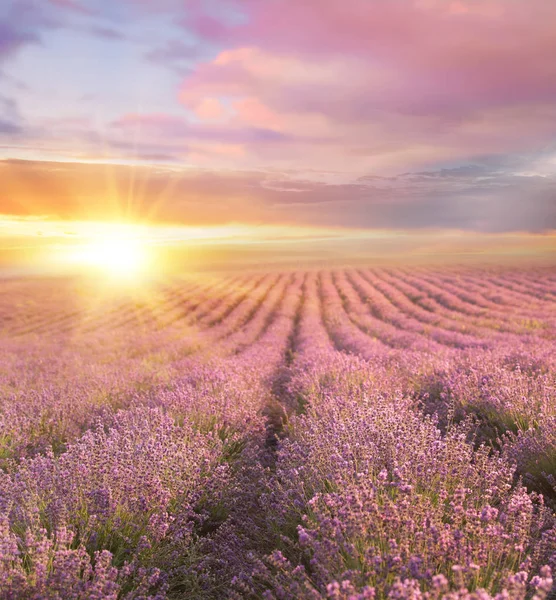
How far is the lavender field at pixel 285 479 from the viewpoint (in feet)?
6.28

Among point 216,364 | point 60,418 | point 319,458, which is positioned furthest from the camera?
point 216,364

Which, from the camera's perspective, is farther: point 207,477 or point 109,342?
point 109,342

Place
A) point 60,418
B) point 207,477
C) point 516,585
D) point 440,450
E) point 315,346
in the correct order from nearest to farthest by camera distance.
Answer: point 516,585 < point 440,450 < point 207,477 < point 60,418 < point 315,346

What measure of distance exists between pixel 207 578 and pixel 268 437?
2.77 m

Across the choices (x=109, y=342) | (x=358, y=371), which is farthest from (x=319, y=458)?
(x=109, y=342)

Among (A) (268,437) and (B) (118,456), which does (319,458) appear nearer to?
(B) (118,456)

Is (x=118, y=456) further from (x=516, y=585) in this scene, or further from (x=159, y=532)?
(x=516, y=585)

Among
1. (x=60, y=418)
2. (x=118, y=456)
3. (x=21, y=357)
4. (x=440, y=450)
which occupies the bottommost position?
(x=21, y=357)

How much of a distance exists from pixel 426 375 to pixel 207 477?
12.8 feet

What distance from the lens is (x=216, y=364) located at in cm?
739

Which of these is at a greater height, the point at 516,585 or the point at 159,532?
the point at 516,585

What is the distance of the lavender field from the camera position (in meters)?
1.92

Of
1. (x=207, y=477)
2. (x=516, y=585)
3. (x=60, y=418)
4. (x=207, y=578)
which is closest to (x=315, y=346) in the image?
(x=60, y=418)

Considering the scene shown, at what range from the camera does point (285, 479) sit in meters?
2.93
